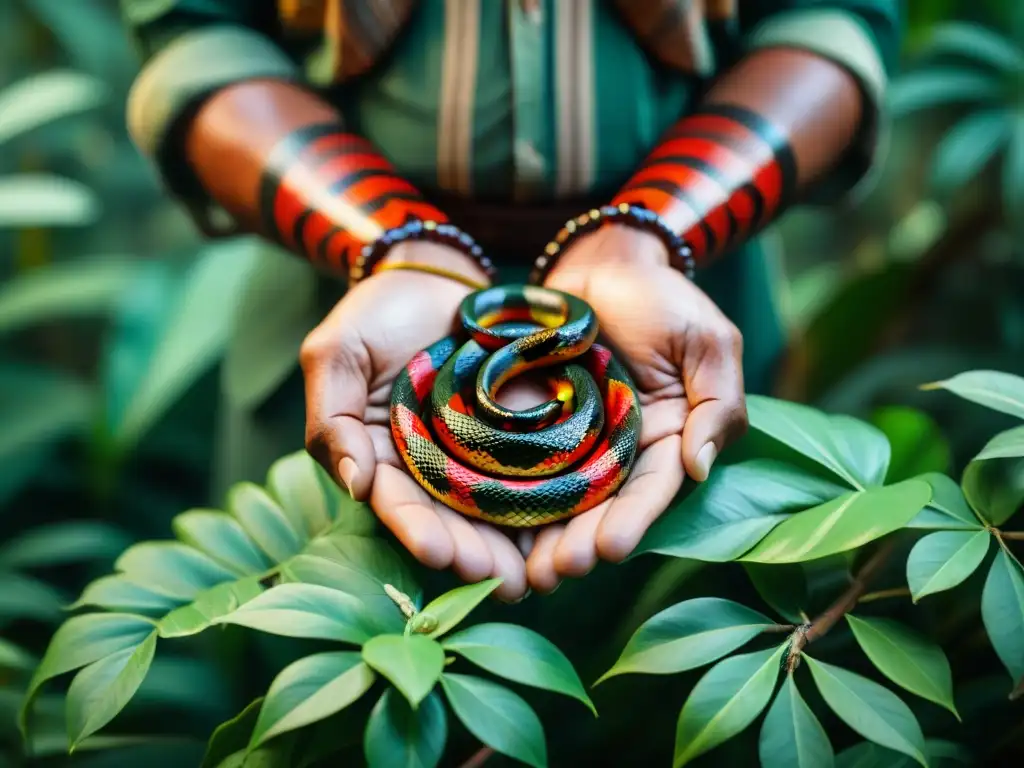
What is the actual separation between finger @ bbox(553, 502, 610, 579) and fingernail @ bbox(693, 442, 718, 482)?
0.32 ft

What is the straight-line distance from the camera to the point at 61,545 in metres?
1.74

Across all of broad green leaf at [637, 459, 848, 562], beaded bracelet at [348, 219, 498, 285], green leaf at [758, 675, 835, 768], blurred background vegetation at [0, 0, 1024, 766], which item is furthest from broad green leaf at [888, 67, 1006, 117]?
green leaf at [758, 675, 835, 768]

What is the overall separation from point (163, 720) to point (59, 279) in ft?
3.74

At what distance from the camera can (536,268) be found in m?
1.17

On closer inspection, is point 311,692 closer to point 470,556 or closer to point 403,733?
point 403,733

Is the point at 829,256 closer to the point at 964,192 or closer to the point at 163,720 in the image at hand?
the point at 964,192

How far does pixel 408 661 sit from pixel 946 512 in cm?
49

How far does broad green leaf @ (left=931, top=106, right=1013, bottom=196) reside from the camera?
189 centimetres

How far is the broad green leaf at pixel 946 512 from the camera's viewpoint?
33.2 inches

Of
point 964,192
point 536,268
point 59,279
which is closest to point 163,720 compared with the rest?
point 536,268

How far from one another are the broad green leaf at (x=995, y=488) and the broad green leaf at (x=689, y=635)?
223mm

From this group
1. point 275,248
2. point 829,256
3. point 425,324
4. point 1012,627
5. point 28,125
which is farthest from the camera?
point 829,256

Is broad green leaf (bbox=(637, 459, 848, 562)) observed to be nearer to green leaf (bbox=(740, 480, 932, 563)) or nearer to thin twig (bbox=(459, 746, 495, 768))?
green leaf (bbox=(740, 480, 932, 563))

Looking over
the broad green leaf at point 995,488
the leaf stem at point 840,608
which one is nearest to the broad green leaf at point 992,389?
the broad green leaf at point 995,488
